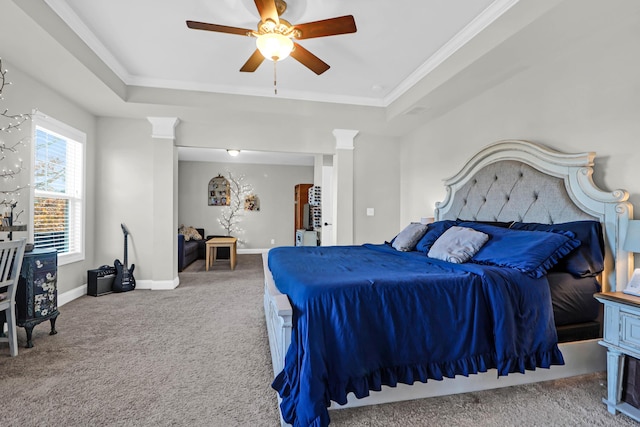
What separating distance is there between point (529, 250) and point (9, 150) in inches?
163

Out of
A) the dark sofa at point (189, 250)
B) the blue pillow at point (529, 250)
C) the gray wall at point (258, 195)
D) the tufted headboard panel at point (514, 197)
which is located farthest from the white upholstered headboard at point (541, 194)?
the gray wall at point (258, 195)

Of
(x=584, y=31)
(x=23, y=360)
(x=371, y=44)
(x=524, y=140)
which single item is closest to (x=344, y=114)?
(x=371, y=44)

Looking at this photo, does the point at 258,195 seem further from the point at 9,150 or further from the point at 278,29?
the point at 278,29

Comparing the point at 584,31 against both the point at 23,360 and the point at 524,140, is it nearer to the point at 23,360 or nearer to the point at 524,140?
the point at 524,140

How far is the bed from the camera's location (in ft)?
4.81

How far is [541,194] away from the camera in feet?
7.97

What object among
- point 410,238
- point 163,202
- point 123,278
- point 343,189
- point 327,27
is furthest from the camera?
point 343,189

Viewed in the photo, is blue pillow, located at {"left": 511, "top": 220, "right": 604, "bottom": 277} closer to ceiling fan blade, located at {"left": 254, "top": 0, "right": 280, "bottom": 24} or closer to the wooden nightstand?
the wooden nightstand

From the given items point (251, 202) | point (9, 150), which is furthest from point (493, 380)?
point (251, 202)

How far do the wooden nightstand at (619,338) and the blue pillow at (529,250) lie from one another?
0.30m

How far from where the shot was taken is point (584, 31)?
216 centimetres

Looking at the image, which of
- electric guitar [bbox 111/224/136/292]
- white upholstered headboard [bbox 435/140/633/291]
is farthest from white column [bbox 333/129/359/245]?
electric guitar [bbox 111/224/136/292]

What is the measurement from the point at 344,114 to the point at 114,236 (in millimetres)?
3490

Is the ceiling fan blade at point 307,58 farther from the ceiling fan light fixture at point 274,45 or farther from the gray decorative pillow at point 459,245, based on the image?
the gray decorative pillow at point 459,245
